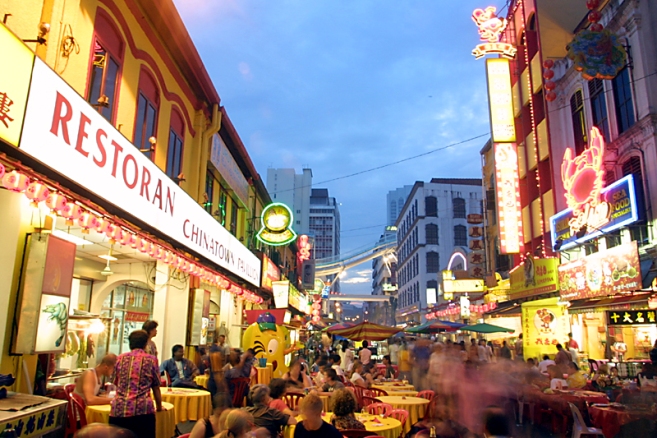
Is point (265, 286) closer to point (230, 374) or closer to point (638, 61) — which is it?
point (230, 374)

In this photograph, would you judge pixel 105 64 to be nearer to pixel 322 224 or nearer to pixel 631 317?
pixel 631 317

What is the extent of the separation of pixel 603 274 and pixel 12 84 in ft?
48.8

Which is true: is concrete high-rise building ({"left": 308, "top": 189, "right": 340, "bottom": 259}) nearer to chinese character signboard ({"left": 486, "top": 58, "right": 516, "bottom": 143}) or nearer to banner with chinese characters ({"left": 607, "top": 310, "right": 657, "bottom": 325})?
chinese character signboard ({"left": 486, "top": 58, "right": 516, "bottom": 143})

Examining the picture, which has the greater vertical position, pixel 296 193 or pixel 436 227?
pixel 296 193

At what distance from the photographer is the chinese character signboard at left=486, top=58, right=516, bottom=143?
22.7 m

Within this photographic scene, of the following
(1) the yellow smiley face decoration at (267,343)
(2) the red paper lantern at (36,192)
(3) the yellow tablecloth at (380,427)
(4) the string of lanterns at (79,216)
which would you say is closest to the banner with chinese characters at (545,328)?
(1) the yellow smiley face decoration at (267,343)

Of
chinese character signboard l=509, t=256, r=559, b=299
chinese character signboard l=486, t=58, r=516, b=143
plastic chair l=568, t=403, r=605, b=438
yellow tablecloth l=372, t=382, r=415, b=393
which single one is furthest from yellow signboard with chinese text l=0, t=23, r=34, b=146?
chinese character signboard l=486, t=58, r=516, b=143

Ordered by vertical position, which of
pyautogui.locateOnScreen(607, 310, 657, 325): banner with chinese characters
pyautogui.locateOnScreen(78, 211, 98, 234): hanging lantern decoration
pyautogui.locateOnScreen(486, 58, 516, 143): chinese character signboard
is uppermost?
pyautogui.locateOnScreen(486, 58, 516, 143): chinese character signboard

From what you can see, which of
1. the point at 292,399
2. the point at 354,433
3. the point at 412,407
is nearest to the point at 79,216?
the point at 354,433

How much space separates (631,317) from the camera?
14.2 meters

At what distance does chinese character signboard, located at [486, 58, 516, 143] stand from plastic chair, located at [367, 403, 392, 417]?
54.5 ft

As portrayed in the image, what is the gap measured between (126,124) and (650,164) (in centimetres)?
1416

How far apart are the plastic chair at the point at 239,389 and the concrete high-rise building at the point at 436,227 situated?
50322mm

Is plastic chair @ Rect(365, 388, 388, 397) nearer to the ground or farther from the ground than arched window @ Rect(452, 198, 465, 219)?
nearer to the ground
